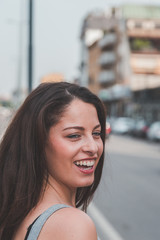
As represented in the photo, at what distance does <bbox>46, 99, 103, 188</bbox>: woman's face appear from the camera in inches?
66.0

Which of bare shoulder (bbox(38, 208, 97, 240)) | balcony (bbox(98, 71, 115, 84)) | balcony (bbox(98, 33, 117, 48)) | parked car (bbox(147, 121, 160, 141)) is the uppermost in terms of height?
bare shoulder (bbox(38, 208, 97, 240))

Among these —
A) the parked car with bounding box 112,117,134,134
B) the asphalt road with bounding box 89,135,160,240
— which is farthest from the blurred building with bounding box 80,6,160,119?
the asphalt road with bounding box 89,135,160,240

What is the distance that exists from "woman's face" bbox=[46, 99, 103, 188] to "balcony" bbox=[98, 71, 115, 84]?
3613 inches

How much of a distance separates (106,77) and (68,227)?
94.9 metres

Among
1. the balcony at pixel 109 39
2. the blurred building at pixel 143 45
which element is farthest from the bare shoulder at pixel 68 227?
the balcony at pixel 109 39

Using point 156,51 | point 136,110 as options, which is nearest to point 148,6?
point 156,51

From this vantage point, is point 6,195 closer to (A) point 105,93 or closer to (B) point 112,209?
A: (B) point 112,209

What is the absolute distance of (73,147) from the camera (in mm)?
1681

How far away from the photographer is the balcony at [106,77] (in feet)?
308

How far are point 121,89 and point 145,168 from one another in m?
54.8

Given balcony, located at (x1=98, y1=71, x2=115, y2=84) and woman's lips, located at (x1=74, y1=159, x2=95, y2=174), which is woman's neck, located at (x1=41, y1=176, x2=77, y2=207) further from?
balcony, located at (x1=98, y1=71, x2=115, y2=84)

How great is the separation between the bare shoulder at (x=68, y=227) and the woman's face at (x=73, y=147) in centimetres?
27

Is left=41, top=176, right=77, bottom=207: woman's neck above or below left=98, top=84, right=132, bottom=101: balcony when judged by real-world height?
above

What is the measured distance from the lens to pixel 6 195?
5.51 ft
